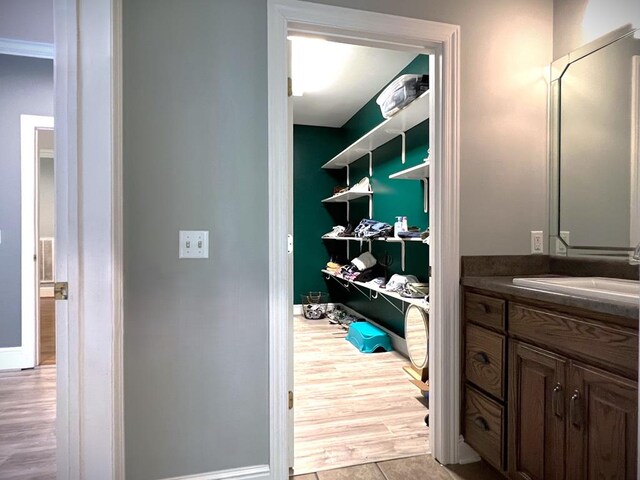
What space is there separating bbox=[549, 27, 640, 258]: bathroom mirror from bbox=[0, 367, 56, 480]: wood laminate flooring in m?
2.81

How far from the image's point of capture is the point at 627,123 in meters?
1.55

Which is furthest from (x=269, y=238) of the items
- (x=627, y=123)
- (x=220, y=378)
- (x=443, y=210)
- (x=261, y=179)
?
(x=627, y=123)

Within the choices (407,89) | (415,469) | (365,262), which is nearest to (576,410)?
(415,469)

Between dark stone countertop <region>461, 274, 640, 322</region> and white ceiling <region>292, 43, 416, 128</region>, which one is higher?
white ceiling <region>292, 43, 416, 128</region>

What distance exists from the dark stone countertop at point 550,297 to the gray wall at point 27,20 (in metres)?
3.08

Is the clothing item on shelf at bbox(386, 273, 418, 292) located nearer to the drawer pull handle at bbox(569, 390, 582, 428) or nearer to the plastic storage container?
the plastic storage container

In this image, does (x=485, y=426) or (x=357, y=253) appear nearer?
(x=485, y=426)

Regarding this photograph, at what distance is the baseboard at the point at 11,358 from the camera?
2924 mm

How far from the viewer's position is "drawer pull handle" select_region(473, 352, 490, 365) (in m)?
1.58

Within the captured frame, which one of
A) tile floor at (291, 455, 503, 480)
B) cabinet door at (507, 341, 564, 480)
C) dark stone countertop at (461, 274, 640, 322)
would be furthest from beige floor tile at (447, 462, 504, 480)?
dark stone countertop at (461, 274, 640, 322)

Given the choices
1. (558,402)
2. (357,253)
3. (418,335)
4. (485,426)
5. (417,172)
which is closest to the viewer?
(558,402)

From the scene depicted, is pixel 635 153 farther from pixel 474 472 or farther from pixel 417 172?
pixel 474 472

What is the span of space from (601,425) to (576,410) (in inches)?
3.0

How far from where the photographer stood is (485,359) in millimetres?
1581
